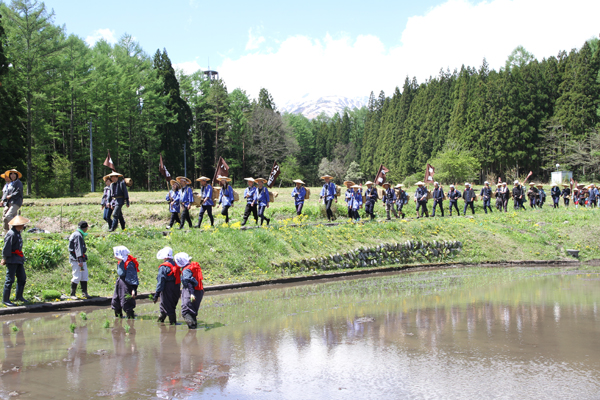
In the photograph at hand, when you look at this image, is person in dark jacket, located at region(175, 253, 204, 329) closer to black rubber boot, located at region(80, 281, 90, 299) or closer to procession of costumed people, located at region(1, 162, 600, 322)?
procession of costumed people, located at region(1, 162, 600, 322)

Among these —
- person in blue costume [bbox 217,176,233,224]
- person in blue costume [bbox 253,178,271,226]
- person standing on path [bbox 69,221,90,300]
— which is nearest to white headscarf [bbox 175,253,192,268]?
person standing on path [bbox 69,221,90,300]

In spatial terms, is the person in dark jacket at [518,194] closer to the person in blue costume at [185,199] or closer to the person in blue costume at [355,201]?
the person in blue costume at [355,201]

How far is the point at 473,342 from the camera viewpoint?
812 centimetres

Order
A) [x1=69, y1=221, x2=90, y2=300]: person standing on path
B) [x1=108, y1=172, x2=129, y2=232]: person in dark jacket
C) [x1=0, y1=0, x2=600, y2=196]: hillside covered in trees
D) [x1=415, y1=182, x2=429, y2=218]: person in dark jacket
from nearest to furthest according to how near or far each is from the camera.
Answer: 1. [x1=69, y1=221, x2=90, y2=300]: person standing on path
2. [x1=108, y1=172, x2=129, y2=232]: person in dark jacket
3. [x1=415, y1=182, x2=429, y2=218]: person in dark jacket
4. [x1=0, y1=0, x2=600, y2=196]: hillside covered in trees

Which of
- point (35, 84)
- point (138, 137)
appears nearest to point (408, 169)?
point (138, 137)

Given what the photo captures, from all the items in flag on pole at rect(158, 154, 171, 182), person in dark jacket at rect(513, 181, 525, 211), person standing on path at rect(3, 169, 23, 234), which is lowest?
person in dark jacket at rect(513, 181, 525, 211)

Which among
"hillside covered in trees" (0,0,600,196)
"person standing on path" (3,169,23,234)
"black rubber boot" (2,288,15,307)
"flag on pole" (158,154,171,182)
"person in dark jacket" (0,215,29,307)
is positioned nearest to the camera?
"person in dark jacket" (0,215,29,307)

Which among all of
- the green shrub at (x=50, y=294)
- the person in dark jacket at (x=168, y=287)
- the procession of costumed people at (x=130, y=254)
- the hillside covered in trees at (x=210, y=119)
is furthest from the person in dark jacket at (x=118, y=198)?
the hillside covered in trees at (x=210, y=119)

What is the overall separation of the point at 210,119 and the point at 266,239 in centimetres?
6176

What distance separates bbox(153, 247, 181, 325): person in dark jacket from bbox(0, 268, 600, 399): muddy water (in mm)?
304

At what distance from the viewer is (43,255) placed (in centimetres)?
1295

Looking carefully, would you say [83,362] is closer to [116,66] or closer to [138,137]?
[116,66]

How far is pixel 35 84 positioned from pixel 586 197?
4467 cm

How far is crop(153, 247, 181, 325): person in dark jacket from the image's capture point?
9.66 metres
